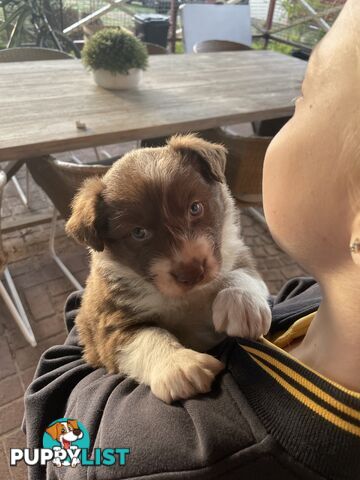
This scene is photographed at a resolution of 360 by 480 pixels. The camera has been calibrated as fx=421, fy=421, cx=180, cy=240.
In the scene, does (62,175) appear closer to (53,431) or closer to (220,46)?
(53,431)

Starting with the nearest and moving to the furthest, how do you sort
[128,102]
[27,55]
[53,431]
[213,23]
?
[53,431] < [128,102] < [27,55] < [213,23]

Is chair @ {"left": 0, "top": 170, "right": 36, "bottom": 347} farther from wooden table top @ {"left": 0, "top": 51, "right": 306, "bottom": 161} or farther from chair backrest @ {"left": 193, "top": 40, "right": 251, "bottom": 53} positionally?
chair backrest @ {"left": 193, "top": 40, "right": 251, "bottom": 53}

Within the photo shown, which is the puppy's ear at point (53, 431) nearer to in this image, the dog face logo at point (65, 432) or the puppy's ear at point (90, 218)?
the dog face logo at point (65, 432)

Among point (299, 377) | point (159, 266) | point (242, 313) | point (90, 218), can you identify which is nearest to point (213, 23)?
point (90, 218)

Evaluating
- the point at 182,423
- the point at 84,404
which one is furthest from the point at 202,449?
the point at 84,404

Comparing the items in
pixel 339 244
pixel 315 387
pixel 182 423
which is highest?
pixel 339 244

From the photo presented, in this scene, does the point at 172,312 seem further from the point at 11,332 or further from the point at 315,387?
the point at 11,332

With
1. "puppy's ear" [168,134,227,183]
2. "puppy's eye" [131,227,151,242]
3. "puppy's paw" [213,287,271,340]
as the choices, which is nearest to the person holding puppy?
"puppy's paw" [213,287,271,340]
